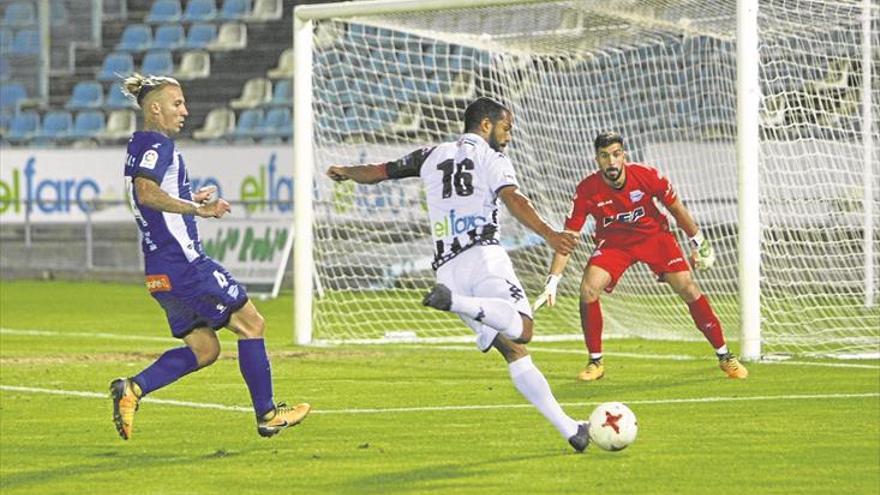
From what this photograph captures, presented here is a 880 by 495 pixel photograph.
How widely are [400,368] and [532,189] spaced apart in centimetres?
511

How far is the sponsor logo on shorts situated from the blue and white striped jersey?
0.37 feet

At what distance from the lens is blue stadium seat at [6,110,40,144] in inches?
1319

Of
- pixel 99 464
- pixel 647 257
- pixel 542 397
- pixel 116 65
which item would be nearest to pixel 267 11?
pixel 116 65

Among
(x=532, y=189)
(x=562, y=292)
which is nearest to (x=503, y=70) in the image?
(x=532, y=189)

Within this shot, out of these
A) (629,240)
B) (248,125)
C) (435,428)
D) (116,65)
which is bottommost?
(248,125)

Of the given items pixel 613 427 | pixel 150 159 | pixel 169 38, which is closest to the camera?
pixel 613 427

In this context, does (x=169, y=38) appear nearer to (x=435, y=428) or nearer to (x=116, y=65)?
(x=116, y=65)

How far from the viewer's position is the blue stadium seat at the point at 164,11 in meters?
34.8

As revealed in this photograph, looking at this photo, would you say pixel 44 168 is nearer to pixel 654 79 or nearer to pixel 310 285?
pixel 654 79

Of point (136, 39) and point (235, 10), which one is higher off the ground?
point (235, 10)

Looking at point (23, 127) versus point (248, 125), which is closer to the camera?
point (248, 125)

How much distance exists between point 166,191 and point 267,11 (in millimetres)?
Answer: 23980

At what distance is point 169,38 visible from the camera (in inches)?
1339

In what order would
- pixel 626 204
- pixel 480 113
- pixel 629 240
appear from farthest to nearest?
pixel 629 240 < pixel 626 204 < pixel 480 113
